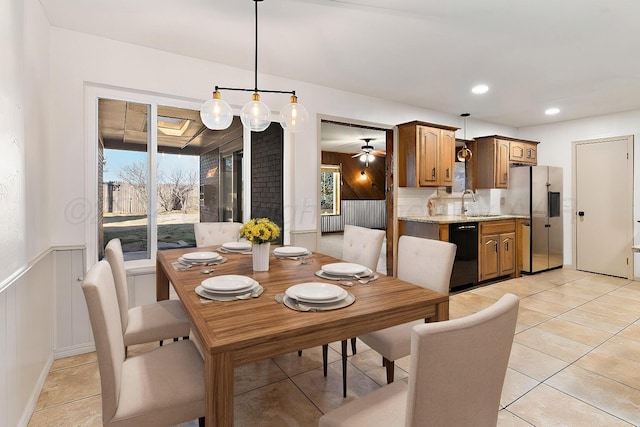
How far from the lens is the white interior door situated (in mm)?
4953

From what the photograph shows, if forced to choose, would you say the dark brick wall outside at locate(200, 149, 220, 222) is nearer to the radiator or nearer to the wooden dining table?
the wooden dining table

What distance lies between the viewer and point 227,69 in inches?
128

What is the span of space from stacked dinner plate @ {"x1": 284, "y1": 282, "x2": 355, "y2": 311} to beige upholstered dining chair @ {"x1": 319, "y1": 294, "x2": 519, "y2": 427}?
1.84 feet

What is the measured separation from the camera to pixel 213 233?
10.1 ft

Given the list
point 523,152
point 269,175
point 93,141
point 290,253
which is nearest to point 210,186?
point 269,175

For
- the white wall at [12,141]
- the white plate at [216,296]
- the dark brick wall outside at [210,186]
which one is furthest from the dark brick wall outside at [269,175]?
the white plate at [216,296]

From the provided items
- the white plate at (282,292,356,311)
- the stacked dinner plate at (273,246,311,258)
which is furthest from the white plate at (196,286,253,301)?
the stacked dinner plate at (273,246,311,258)

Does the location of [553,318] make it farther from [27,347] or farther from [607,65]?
[27,347]

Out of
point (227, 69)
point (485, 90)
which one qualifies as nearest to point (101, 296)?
point (227, 69)

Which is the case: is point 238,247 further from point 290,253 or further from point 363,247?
point 363,247

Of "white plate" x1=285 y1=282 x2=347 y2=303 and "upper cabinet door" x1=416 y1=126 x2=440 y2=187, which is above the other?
"upper cabinet door" x1=416 y1=126 x2=440 y2=187

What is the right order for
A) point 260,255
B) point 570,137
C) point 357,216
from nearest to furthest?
point 260,255, point 570,137, point 357,216

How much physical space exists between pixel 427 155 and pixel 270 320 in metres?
3.83

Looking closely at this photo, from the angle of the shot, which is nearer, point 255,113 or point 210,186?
point 255,113
